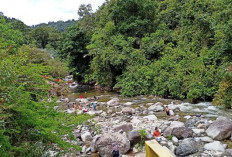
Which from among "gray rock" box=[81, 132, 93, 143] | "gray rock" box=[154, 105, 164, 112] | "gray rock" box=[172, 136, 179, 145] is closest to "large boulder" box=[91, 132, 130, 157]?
"gray rock" box=[81, 132, 93, 143]

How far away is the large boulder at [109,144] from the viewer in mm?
6351

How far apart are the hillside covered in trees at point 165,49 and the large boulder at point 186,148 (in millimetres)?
4402

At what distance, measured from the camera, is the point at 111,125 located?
8805mm

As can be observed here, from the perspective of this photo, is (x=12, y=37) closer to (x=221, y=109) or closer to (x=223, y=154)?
(x=223, y=154)

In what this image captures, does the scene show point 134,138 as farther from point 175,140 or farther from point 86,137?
point 86,137

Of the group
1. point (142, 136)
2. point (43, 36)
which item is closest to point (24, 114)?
point (142, 136)

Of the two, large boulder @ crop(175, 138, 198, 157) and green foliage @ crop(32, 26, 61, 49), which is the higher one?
green foliage @ crop(32, 26, 61, 49)

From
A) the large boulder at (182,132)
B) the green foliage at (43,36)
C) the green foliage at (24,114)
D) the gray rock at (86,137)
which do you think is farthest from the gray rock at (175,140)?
the green foliage at (43,36)

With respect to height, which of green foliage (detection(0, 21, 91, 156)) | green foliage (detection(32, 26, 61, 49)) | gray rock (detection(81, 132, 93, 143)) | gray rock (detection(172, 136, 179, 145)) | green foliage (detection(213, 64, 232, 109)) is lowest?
gray rock (detection(81, 132, 93, 143))

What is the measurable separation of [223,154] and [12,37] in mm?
6833

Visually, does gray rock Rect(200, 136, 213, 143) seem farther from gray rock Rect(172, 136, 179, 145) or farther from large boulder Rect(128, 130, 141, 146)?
large boulder Rect(128, 130, 141, 146)

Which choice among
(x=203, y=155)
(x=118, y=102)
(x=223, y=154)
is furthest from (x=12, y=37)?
(x=118, y=102)

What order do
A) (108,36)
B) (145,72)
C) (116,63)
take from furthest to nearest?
(108,36) → (116,63) → (145,72)

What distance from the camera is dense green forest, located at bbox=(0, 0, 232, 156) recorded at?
133 inches
